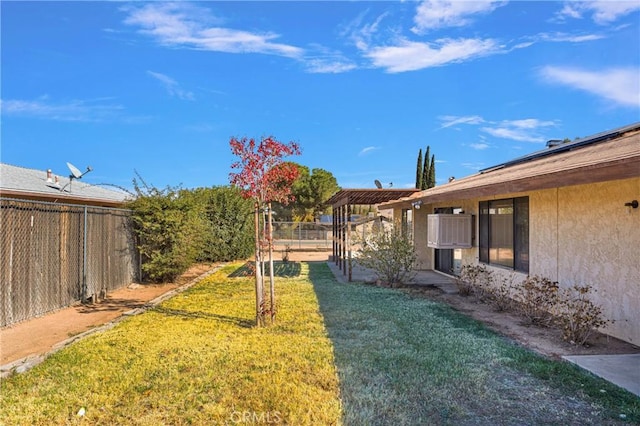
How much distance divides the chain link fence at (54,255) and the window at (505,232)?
8730mm

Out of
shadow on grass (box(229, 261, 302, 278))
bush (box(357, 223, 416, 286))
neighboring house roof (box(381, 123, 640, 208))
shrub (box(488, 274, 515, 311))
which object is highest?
neighboring house roof (box(381, 123, 640, 208))

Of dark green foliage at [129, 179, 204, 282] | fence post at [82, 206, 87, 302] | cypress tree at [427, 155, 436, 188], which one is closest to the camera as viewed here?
fence post at [82, 206, 87, 302]

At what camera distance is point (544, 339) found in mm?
5555

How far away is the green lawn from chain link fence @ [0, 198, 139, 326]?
1695 millimetres

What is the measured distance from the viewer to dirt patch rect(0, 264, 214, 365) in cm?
518

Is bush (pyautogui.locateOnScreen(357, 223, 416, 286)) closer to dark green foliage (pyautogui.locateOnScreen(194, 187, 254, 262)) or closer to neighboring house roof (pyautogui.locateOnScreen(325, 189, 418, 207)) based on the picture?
neighboring house roof (pyautogui.locateOnScreen(325, 189, 418, 207))

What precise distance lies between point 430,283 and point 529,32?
22.4 feet

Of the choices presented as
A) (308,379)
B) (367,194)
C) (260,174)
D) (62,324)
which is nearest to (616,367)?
(308,379)

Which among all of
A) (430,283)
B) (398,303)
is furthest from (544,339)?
(430,283)

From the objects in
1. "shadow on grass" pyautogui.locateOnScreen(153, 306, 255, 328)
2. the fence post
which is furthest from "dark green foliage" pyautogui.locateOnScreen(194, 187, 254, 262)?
"shadow on grass" pyautogui.locateOnScreen(153, 306, 255, 328)

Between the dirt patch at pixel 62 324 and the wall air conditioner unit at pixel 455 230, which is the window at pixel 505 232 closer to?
the wall air conditioner unit at pixel 455 230

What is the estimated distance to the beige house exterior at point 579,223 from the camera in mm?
5066

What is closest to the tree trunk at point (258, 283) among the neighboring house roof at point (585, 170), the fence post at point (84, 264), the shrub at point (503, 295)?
the neighboring house roof at point (585, 170)

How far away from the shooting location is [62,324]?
6473 millimetres
